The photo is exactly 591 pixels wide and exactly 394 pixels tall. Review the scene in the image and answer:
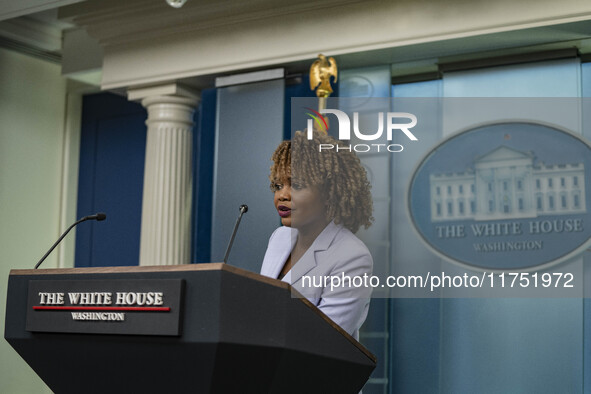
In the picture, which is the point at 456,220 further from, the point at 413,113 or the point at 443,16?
Result: the point at 443,16

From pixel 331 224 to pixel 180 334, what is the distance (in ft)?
2.24

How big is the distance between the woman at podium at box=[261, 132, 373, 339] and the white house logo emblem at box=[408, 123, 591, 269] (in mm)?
383

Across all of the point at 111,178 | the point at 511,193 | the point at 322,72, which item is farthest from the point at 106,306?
the point at 111,178

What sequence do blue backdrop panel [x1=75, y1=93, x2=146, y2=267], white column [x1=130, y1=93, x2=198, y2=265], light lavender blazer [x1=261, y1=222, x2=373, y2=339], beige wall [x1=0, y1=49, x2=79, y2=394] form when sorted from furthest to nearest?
blue backdrop panel [x1=75, y1=93, x2=146, y2=267] → beige wall [x1=0, y1=49, x2=79, y2=394] → white column [x1=130, y1=93, x2=198, y2=265] → light lavender blazer [x1=261, y1=222, x2=373, y2=339]

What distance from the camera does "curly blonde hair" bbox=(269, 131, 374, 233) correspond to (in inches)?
85.5

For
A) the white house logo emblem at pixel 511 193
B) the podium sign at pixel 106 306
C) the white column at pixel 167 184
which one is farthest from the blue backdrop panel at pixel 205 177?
the podium sign at pixel 106 306

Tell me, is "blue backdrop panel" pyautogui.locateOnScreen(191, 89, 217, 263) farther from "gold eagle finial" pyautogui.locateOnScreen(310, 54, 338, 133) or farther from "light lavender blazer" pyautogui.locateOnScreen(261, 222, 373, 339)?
"light lavender blazer" pyautogui.locateOnScreen(261, 222, 373, 339)

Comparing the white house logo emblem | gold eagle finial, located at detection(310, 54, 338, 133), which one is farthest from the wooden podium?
gold eagle finial, located at detection(310, 54, 338, 133)

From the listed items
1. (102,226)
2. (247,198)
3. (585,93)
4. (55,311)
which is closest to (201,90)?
(247,198)

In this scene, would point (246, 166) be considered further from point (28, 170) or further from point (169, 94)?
point (28, 170)

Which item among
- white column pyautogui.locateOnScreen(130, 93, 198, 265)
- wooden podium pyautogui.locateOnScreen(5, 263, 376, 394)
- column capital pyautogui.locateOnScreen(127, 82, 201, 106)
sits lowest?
wooden podium pyautogui.locateOnScreen(5, 263, 376, 394)

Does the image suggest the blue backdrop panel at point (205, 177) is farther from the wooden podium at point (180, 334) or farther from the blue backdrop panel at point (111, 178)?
the wooden podium at point (180, 334)

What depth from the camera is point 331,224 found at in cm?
221

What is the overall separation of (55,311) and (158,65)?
9.92 feet
